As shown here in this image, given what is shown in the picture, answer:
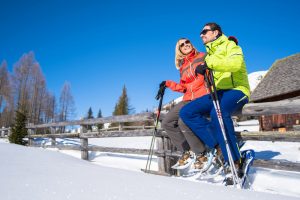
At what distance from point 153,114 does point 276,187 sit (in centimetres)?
263

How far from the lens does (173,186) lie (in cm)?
168

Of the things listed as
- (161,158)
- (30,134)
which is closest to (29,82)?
(30,134)

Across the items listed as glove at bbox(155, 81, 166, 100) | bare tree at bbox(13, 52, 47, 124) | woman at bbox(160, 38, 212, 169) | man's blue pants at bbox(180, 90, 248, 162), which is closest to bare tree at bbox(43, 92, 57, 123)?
bare tree at bbox(13, 52, 47, 124)

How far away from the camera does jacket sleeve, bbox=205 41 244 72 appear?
3012 millimetres

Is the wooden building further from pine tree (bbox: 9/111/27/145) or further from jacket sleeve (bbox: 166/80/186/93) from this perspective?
pine tree (bbox: 9/111/27/145)

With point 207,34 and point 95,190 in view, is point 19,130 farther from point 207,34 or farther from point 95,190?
point 95,190

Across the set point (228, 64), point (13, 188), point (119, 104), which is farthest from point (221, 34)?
point (119, 104)

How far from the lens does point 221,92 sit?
3352mm

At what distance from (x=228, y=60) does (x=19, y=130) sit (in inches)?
472

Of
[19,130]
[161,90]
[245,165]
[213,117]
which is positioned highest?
[161,90]

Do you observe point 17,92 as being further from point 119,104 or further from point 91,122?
point 91,122

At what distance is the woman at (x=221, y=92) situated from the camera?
3049 millimetres

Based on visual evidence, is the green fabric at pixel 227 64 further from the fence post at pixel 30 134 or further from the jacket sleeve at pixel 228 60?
the fence post at pixel 30 134

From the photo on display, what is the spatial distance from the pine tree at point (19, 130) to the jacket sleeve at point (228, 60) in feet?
38.5
